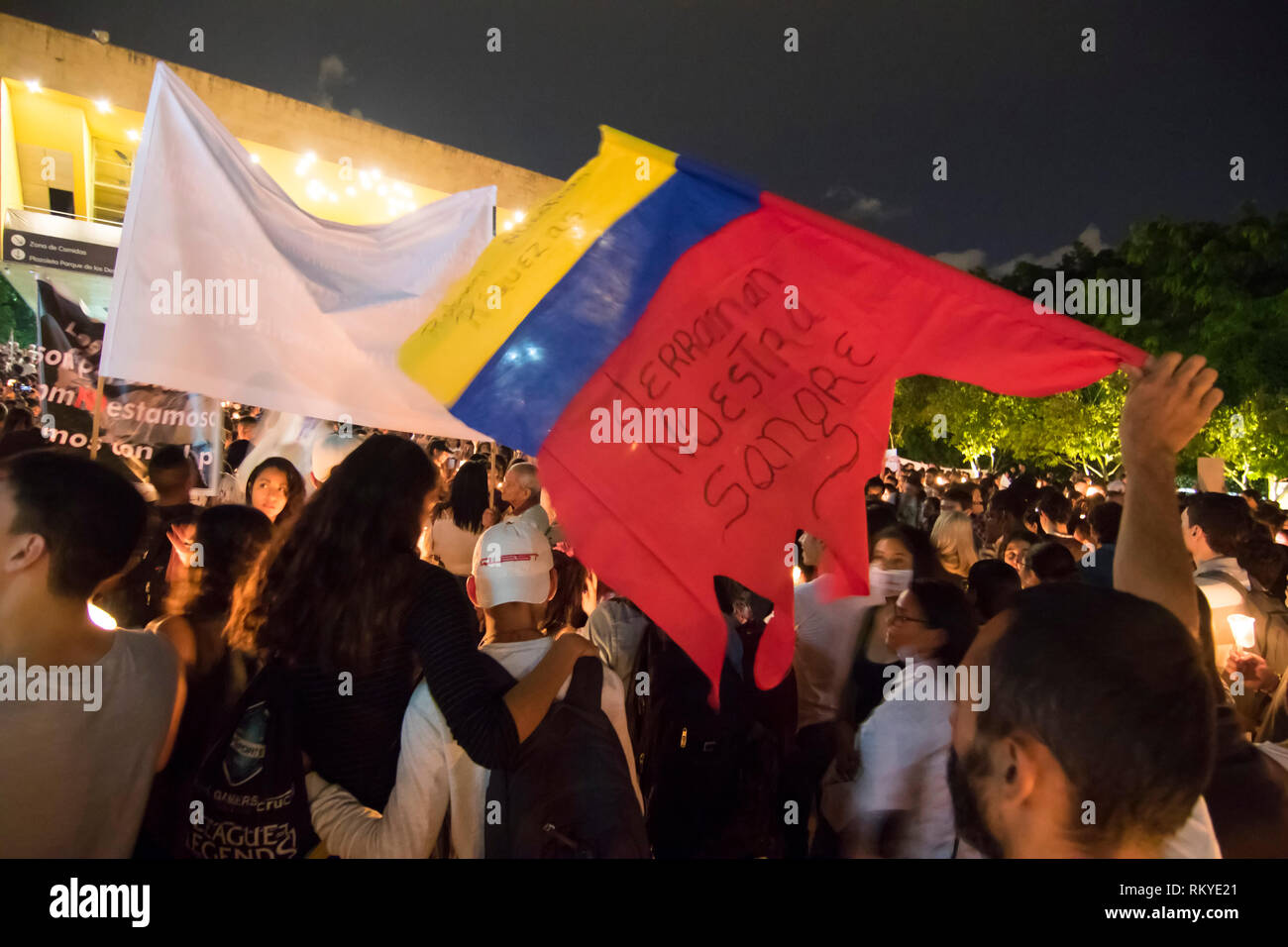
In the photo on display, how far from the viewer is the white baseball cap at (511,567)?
7.63ft

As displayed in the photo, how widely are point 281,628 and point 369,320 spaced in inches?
79.2

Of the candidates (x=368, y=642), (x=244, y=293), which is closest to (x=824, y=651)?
(x=368, y=642)

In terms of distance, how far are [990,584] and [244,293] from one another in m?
3.69

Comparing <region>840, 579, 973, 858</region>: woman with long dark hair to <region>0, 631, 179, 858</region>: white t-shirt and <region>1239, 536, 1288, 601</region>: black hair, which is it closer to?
<region>0, 631, 179, 858</region>: white t-shirt

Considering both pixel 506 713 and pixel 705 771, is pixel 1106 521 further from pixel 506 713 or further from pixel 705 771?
pixel 506 713

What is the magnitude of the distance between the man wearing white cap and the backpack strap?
0.03 m

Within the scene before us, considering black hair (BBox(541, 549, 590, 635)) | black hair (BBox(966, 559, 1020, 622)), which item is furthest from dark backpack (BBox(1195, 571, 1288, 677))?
black hair (BBox(541, 549, 590, 635))

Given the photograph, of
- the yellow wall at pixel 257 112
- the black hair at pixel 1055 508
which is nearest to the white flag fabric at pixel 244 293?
the black hair at pixel 1055 508

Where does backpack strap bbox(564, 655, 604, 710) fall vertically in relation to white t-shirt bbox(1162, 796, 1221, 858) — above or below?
above

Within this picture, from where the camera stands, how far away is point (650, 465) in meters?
2.24

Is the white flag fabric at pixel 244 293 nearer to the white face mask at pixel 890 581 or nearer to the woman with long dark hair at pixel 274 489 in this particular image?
the woman with long dark hair at pixel 274 489

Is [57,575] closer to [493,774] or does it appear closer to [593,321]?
[493,774]

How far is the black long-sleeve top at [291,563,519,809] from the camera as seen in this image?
6.87ft

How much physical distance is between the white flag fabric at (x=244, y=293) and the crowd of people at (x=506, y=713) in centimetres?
97
